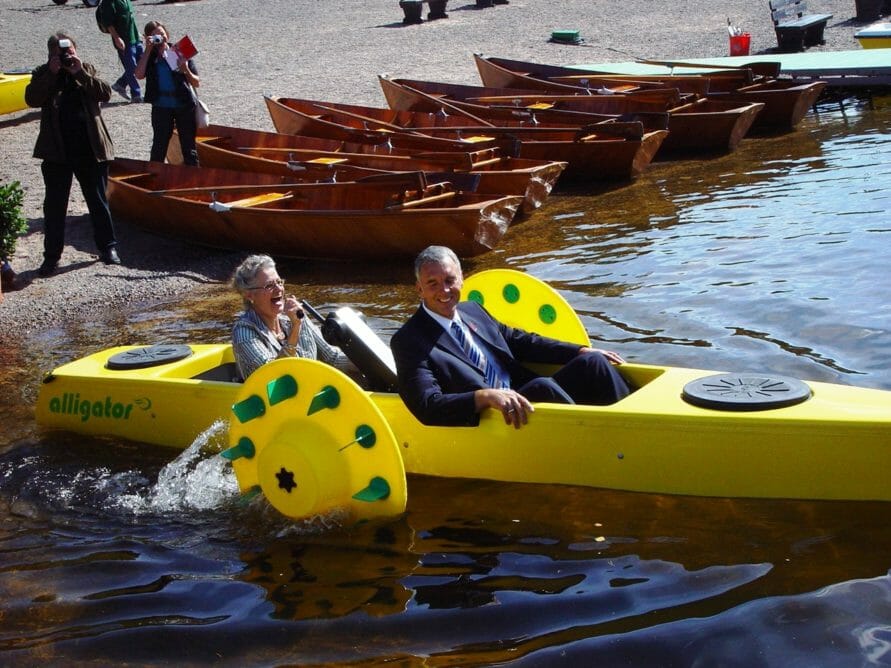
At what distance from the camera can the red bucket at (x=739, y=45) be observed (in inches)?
827

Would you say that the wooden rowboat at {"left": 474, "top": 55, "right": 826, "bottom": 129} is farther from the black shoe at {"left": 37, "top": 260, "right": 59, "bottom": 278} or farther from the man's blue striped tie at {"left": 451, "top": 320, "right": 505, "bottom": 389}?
the man's blue striped tie at {"left": 451, "top": 320, "right": 505, "bottom": 389}

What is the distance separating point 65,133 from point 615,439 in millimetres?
6791

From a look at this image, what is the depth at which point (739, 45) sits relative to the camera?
21.0 meters

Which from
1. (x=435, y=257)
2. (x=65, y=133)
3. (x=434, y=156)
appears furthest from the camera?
(x=434, y=156)

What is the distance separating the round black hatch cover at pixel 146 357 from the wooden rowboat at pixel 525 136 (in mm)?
6692

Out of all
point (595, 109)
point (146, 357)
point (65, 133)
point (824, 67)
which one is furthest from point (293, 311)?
point (824, 67)

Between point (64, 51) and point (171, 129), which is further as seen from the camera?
point (171, 129)

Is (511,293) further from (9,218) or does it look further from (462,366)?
(9,218)

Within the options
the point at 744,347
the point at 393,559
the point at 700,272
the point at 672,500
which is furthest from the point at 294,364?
the point at 700,272

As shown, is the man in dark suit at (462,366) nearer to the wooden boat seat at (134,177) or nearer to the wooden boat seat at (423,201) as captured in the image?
the wooden boat seat at (423,201)

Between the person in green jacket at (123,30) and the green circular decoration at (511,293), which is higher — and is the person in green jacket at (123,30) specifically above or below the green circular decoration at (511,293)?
above

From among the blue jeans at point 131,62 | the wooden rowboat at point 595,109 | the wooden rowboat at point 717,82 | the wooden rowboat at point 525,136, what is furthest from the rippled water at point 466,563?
the blue jeans at point 131,62

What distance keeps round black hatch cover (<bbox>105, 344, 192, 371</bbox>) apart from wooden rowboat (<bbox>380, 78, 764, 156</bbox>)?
28.9 feet

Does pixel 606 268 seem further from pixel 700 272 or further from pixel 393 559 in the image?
pixel 393 559
